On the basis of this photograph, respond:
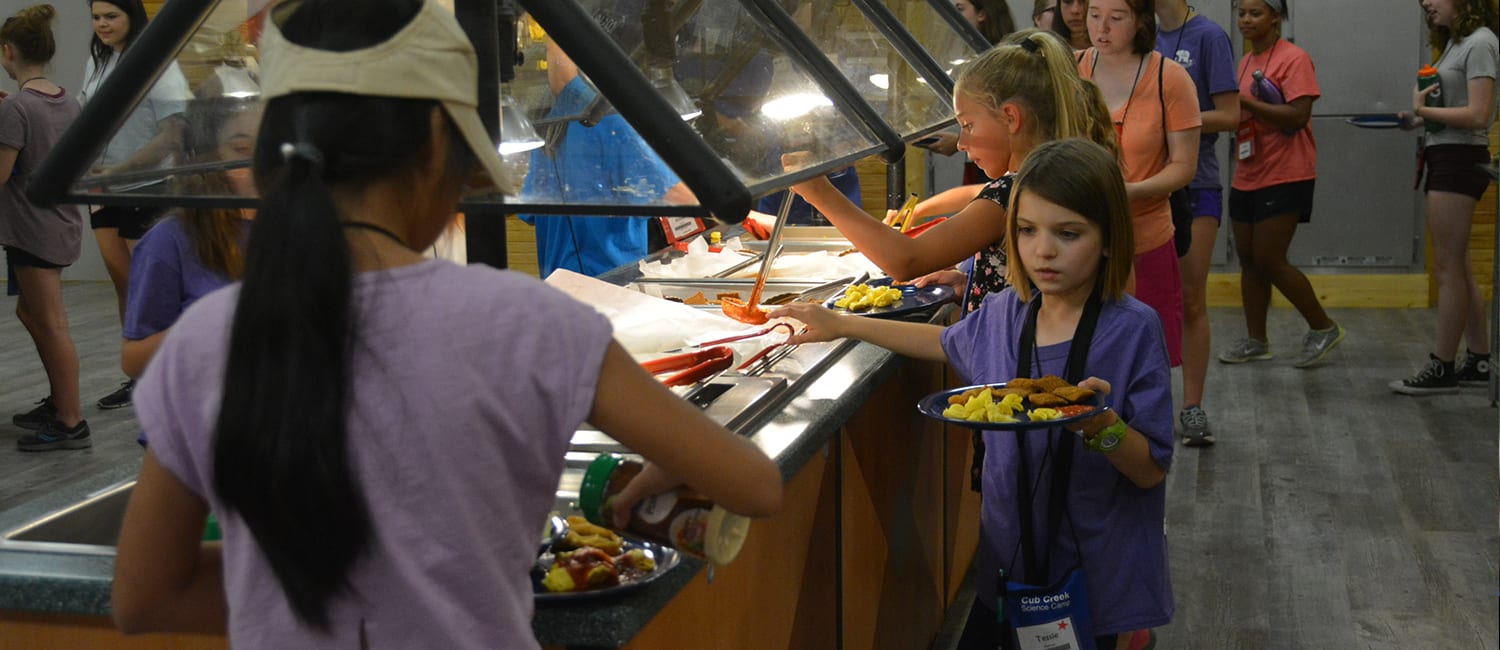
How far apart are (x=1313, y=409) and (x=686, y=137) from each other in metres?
A: 4.81

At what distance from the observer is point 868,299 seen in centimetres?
331

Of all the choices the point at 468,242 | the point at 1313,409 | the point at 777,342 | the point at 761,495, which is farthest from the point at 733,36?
the point at 1313,409

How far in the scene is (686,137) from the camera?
70.2 inches

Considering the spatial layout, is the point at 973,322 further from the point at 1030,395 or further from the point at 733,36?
the point at 733,36

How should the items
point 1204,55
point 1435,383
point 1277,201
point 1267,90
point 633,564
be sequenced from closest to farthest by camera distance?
point 633,564
point 1204,55
point 1435,383
point 1277,201
point 1267,90

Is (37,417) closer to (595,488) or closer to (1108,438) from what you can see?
(1108,438)

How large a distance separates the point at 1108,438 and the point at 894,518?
0.88m

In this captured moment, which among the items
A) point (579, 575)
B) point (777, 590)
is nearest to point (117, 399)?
point (777, 590)

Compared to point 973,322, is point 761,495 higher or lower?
higher

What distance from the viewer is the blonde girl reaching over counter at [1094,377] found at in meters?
2.49

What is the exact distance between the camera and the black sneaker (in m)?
5.79

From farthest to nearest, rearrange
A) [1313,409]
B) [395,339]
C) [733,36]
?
[1313,409] → [733,36] → [395,339]

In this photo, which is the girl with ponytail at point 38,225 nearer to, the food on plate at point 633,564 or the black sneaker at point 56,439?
the black sneaker at point 56,439

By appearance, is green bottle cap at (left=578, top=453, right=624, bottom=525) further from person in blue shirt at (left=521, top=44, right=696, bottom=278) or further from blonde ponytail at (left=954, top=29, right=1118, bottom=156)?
blonde ponytail at (left=954, top=29, right=1118, bottom=156)
